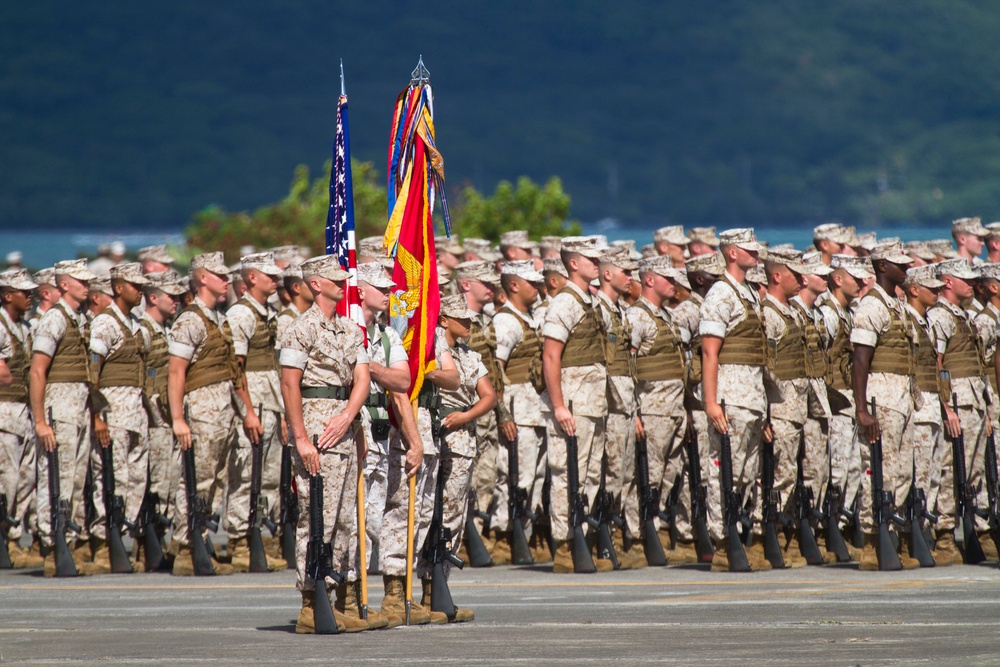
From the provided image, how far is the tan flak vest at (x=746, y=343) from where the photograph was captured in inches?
526

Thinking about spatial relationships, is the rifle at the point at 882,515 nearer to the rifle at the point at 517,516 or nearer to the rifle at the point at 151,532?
the rifle at the point at 517,516

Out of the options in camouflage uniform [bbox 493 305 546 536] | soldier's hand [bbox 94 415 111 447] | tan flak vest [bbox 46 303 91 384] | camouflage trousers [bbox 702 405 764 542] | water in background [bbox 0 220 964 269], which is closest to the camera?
camouflage trousers [bbox 702 405 764 542]

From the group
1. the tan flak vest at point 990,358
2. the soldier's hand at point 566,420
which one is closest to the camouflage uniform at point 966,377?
the tan flak vest at point 990,358

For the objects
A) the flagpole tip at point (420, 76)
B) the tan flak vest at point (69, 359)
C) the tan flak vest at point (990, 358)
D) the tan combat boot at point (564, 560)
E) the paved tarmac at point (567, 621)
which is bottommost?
the paved tarmac at point (567, 621)

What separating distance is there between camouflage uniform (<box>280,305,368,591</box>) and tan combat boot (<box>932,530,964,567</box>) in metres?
5.95

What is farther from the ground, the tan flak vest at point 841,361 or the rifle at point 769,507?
the tan flak vest at point 841,361

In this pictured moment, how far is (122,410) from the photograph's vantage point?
14203 mm

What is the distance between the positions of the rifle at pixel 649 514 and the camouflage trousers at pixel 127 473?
171 inches

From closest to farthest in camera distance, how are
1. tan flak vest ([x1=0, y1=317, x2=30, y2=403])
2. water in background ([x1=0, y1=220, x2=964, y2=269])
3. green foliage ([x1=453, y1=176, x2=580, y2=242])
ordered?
tan flak vest ([x1=0, y1=317, x2=30, y2=403]) → green foliage ([x1=453, y1=176, x2=580, y2=242]) → water in background ([x1=0, y1=220, x2=964, y2=269])

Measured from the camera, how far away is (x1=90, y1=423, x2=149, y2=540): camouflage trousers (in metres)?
14.1

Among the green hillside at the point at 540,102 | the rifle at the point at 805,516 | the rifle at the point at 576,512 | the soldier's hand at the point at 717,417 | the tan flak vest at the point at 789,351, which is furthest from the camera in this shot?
the green hillside at the point at 540,102

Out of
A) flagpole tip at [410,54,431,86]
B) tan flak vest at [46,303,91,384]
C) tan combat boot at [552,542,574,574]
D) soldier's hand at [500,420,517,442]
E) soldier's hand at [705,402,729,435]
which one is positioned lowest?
tan combat boot at [552,542,574,574]

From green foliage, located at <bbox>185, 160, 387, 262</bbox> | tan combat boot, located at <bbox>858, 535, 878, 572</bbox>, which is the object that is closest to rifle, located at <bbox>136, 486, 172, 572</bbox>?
tan combat boot, located at <bbox>858, 535, 878, 572</bbox>

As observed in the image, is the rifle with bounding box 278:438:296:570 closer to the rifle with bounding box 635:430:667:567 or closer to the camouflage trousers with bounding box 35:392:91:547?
the camouflage trousers with bounding box 35:392:91:547
